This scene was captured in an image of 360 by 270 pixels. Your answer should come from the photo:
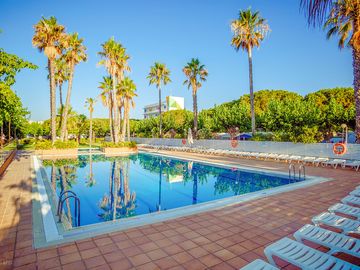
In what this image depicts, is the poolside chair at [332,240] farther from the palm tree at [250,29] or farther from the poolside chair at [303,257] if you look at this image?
the palm tree at [250,29]

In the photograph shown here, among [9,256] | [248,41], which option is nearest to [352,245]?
[9,256]

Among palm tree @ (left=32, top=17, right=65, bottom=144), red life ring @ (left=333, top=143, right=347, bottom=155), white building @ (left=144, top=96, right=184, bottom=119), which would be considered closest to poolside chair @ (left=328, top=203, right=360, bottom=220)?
red life ring @ (left=333, top=143, right=347, bottom=155)

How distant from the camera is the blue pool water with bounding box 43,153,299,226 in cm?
796

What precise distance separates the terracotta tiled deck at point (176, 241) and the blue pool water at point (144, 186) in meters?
2.08

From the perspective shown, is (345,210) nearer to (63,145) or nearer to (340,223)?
(340,223)

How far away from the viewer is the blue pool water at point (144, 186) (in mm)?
7957

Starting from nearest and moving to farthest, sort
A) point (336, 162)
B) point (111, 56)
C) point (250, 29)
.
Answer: point (336, 162), point (250, 29), point (111, 56)

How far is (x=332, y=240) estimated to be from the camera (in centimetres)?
346

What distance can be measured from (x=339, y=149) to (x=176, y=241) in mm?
13697

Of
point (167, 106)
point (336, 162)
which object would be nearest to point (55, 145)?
point (336, 162)

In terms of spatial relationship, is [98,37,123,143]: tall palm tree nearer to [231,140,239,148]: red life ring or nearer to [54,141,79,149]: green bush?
[54,141,79,149]: green bush

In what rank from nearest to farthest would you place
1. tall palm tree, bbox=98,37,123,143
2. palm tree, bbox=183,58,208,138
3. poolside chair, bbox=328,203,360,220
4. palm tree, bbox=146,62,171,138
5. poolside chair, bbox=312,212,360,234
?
poolside chair, bbox=312,212,360,234 → poolside chair, bbox=328,203,360,220 → tall palm tree, bbox=98,37,123,143 → palm tree, bbox=183,58,208,138 → palm tree, bbox=146,62,171,138

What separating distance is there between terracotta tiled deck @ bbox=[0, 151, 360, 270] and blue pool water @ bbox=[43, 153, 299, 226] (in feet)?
6.83

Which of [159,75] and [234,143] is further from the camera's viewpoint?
[159,75]
